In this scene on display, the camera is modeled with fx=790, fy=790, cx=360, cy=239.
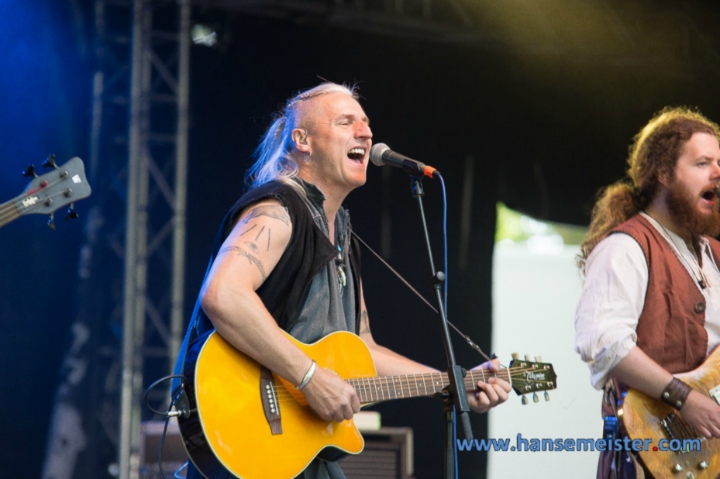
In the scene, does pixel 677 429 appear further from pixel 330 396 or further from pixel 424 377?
pixel 330 396

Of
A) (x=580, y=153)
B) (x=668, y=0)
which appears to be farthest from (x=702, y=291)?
(x=668, y=0)

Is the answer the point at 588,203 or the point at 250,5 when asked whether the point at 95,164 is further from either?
the point at 588,203

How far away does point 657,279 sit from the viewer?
3318mm

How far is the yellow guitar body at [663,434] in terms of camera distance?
2.96 metres

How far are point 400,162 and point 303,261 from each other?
52 centimetres

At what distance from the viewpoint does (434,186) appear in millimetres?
7355

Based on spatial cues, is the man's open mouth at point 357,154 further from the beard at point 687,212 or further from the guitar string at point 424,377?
the beard at point 687,212

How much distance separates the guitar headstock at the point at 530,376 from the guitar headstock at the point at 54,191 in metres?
2.05

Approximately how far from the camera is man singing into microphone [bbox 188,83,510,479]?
245 centimetres

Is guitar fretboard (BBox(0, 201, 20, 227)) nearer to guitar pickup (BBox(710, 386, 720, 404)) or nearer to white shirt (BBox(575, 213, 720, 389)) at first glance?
white shirt (BBox(575, 213, 720, 389))

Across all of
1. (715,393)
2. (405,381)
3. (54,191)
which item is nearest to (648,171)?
(715,393)

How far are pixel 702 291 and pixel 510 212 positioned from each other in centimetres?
405

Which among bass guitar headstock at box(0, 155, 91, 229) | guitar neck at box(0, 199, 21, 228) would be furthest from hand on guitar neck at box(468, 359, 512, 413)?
guitar neck at box(0, 199, 21, 228)

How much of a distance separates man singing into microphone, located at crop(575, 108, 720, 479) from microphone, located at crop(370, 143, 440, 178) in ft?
3.26
